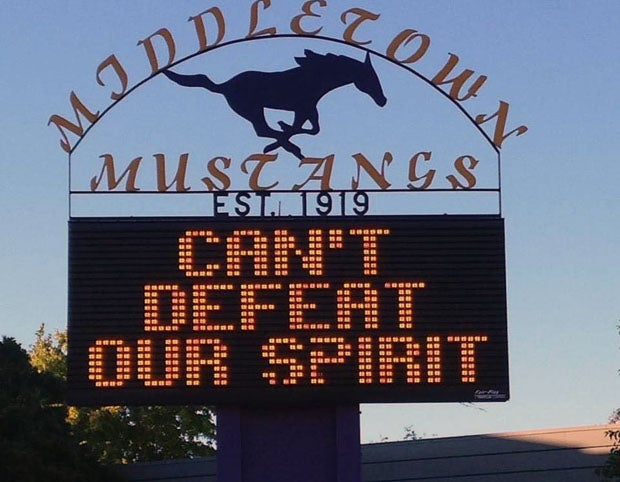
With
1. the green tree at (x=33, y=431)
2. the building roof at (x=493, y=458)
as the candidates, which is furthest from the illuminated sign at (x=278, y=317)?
the green tree at (x=33, y=431)

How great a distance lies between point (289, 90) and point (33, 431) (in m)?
12.5

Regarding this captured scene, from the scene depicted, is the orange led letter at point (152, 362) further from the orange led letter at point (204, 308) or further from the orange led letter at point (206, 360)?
the orange led letter at point (204, 308)

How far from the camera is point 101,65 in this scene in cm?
2453

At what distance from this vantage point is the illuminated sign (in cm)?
2259

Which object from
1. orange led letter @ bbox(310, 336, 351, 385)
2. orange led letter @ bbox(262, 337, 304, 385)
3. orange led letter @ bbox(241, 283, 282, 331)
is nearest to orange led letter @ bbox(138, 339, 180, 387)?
orange led letter @ bbox(241, 283, 282, 331)

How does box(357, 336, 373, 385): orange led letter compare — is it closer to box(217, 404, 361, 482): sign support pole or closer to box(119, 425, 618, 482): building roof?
box(217, 404, 361, 482): sign support pole

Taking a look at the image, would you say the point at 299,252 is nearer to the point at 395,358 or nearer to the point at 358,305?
the point at 358,305

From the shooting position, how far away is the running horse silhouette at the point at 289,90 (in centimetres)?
2452

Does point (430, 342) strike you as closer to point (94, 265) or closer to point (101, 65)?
point (94, 265)

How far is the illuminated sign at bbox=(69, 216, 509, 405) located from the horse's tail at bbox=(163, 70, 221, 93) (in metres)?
2.66

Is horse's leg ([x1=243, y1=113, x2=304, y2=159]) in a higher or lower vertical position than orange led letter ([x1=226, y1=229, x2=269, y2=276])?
higher

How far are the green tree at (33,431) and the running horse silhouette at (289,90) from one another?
10497 millimetres

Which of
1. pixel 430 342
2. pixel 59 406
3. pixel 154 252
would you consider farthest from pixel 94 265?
pixel 59 406

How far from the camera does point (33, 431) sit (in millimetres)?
33969
